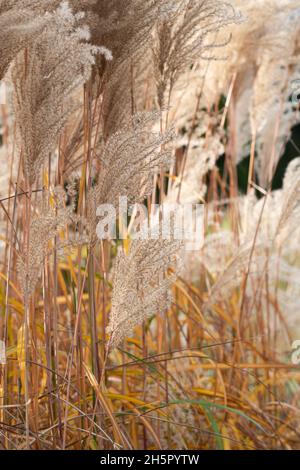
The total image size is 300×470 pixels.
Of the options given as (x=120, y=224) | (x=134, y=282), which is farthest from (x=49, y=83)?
(x=120, y=224)

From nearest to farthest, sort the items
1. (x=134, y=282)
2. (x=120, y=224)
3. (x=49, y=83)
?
(x=49, y=83) < (x=134, y=282) < (x=120, y=224)

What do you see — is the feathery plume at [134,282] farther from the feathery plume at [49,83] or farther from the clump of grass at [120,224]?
the feathery plume at [49,83]

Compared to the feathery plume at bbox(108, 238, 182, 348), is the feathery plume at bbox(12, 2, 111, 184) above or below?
above

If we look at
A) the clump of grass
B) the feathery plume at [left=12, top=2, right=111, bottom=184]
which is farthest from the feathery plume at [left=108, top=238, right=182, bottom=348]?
the feathery plume at [left=12, top=2, right=111, bottom=184]

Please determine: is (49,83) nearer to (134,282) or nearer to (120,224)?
(134,282)

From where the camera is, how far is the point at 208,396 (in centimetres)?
254

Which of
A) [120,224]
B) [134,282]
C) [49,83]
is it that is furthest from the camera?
[120,224]

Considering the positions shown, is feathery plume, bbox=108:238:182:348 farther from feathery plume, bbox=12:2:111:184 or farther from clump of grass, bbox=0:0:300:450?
feathery plume, bbox=12:2:111:184

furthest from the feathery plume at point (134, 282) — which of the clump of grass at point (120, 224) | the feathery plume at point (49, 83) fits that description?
the feathery plume at point (49, 83)

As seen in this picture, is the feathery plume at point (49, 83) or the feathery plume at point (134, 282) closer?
the feathery plume at point (49, 83)

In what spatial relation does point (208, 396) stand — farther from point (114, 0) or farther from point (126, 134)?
point (114, 0)

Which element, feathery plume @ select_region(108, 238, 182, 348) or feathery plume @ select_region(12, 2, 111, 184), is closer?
feathery plume @ select_region(12, 2, 111, 184)

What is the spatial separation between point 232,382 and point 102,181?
A: 1.32 meters

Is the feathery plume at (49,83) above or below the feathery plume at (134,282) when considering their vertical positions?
above
